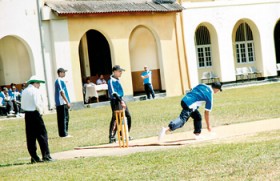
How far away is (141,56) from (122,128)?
73.2 ft

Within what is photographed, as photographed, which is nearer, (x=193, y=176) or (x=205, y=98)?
(x=193, y=176)

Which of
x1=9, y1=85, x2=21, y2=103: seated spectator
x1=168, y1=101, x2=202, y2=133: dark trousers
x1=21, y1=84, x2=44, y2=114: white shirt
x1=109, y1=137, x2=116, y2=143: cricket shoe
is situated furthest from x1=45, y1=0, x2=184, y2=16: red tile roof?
x1=21, y1=84, x2=44, y2=114: white shirt

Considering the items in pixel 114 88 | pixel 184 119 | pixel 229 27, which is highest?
pixel 229 27

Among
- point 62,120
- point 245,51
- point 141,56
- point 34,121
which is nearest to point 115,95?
point 34,121

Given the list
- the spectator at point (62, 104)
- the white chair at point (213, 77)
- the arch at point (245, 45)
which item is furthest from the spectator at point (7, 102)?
the arch at point (245, 45)

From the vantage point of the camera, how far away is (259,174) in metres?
8.62

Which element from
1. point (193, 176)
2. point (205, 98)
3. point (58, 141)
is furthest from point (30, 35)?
point (193, 176)

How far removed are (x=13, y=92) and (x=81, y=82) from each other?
3.38 meters

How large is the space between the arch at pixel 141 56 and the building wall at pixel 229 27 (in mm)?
1899

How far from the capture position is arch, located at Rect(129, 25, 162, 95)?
36219 mm

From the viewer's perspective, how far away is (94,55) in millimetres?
35312

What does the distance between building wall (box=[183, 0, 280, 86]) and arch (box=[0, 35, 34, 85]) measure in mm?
9244

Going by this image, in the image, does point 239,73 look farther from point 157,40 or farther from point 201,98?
point 201,98

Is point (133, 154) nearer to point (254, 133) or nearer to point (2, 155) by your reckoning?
point (254, 133)
